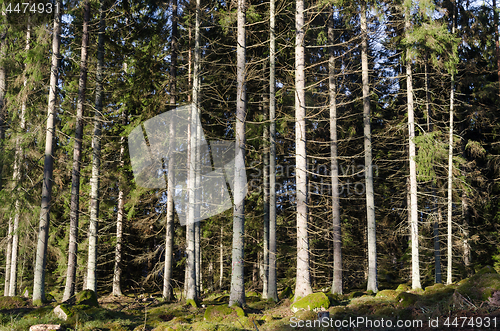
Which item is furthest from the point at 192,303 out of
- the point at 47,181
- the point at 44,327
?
the point at 47,181

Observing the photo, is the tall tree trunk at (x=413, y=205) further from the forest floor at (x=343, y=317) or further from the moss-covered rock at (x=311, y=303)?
the moss-covered rock at (x=311, y=303)

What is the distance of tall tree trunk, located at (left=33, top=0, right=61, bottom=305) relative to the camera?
10.1 metres

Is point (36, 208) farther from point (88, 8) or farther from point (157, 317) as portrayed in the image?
point (88, 8)

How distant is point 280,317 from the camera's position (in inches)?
340

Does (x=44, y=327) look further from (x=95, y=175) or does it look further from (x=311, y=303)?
(x=95, y=175)

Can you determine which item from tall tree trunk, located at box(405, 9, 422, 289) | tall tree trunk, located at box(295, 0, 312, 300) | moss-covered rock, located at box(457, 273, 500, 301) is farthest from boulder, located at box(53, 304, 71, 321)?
tall tree trunk, located at box(405, 9, 422, 289)

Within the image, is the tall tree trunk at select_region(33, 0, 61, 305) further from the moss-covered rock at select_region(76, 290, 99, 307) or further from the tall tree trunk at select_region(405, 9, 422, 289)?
the tall tree trunk at select_region(405, 9, 422, 289)

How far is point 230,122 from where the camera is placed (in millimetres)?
14148

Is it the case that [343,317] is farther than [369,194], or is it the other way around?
[369,194]

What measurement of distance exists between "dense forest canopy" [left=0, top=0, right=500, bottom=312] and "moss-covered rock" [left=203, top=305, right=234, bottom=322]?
2.45 feet

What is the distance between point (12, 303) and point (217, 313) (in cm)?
642

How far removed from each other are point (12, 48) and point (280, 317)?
497 inches

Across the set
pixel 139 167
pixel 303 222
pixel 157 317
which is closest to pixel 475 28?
pixel 303 222

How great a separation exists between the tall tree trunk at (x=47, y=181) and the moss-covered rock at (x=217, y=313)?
5.47 meters
